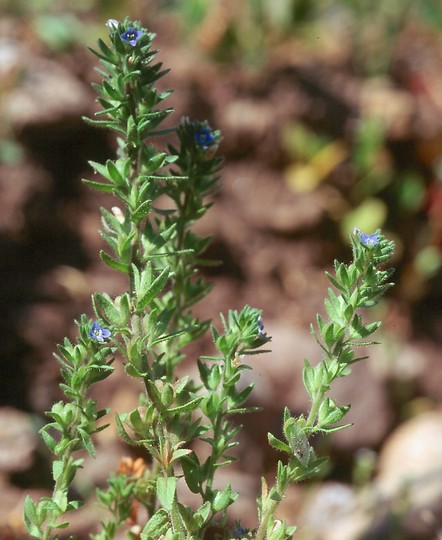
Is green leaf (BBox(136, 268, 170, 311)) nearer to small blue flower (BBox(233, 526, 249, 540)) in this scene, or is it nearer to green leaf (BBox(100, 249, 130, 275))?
green leaf (BBox(100, 249, 130, 275))

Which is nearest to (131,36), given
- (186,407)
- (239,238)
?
(186,407)

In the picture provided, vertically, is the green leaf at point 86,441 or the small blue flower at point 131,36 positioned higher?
the small blue flower at point 131,36

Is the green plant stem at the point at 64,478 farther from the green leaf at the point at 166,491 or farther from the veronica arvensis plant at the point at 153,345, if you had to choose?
A: the green leaf at the point at 166,491

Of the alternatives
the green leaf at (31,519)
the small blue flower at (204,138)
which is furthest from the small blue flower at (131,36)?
the green leaf at (31,519)

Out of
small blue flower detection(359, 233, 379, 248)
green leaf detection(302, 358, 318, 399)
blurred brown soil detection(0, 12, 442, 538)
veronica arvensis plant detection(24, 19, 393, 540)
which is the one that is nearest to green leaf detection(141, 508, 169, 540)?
veronica arvensis plant detection(24, 19, 393, 540)

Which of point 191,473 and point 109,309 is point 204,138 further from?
point 191,473

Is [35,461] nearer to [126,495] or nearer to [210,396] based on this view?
[126,495]
